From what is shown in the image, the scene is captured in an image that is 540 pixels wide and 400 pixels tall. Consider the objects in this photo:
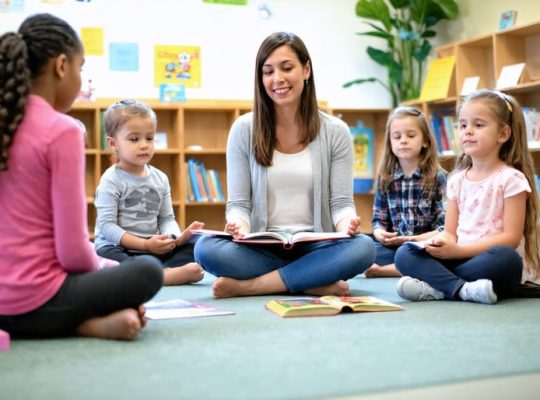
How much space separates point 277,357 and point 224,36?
12.7ft

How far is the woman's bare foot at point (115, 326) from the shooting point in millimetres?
1412

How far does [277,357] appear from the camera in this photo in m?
1.27

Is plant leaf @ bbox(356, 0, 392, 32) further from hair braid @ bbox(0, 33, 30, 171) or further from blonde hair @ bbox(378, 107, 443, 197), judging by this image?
hair braid @ bbox(0, 33, 30, 171)

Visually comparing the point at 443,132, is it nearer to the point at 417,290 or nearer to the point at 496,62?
the point at 496,62

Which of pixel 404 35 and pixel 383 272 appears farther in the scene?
pixel 404 35

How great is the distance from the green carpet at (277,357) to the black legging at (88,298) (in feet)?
0.13

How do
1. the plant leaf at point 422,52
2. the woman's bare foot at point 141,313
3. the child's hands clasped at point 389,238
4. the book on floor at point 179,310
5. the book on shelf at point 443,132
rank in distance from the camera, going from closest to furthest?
the woman's bare foot at point 141,313, the book on floor at point 179,310, the child's hands clasped at point 389,238, the book on shelf at point 443,132, the plant leaf at point 422,52

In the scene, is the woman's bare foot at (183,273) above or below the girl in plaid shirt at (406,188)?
below

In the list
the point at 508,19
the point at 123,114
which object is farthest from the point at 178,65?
the point at 123,114

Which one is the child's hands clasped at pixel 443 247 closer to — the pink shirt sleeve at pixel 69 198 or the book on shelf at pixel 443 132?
the pink shirt sleeve at pixel 69 198

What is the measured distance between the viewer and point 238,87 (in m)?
4.88

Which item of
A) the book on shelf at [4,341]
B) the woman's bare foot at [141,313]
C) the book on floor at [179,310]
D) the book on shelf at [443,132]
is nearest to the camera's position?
the book on shelf at [4,341]

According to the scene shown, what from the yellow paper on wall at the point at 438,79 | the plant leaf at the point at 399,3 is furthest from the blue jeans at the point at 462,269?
the plant leaf at the point at 399,3

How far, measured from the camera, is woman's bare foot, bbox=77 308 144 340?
4.63 ft
